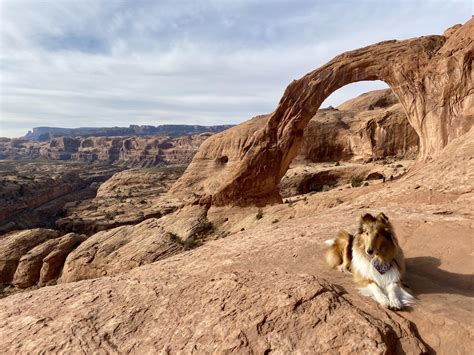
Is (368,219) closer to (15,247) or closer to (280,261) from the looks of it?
(280,261)

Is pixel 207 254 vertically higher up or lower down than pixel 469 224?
lower down

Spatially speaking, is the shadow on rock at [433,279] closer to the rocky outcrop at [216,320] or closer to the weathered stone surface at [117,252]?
the rocky outcrop at [216,320]

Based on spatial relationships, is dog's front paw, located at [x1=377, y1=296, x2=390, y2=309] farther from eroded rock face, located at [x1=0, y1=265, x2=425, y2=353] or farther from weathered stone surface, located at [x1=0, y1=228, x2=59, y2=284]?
weathered stone surface, located at [x1=0, y1=228, x2=59, y2=284]

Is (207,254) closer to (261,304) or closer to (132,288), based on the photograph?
(132,288)

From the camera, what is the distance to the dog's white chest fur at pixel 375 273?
429 cm

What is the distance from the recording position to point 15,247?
21.5 m

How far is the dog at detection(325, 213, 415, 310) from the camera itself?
4164mm

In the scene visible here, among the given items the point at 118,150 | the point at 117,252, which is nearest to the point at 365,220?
the point at 117,252

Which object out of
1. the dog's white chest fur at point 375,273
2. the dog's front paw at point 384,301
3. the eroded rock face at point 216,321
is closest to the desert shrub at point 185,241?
the eroded rock face at point 216,321

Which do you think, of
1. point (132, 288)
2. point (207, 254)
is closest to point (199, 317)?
point (132, 288)

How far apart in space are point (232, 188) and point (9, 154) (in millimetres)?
202700

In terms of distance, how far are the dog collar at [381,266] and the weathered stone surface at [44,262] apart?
18823 millimetres

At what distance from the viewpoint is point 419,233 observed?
692 centimetres

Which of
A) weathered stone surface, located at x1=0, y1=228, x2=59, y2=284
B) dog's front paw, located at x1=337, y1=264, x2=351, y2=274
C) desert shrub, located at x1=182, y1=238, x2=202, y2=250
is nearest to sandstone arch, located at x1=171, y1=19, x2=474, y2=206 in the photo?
desert shrub, located at x1=182, y1=238, x2=202, y2=250
